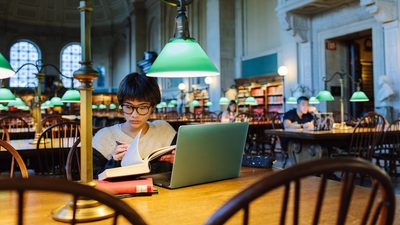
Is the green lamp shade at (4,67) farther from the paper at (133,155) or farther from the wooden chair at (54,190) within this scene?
the wooden chair at (54,190)

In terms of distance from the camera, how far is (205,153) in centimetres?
146

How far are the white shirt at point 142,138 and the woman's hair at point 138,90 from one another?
0.17 m

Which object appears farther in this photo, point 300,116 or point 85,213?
point 300,116

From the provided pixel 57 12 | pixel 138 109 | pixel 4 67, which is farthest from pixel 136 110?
pixel 57 12

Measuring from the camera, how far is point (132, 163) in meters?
1.53

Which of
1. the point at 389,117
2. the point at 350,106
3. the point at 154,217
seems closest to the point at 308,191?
the point at 154,217

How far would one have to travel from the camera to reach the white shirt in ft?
6.09

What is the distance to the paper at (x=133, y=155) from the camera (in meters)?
1.51

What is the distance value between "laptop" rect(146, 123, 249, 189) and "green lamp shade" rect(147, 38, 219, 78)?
24 centimetres

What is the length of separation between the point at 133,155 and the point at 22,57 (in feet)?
83.6

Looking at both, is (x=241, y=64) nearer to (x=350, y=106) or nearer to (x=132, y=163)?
(x=350, y=106)

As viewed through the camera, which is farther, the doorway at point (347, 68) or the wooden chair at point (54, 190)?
the doorway at point (347, 68)

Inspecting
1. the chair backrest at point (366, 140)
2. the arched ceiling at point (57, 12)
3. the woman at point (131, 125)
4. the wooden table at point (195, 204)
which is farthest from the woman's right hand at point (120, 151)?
the arched ceiling at point (57, 12)

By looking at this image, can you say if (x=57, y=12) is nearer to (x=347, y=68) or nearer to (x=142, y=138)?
(x=347, y=68)
